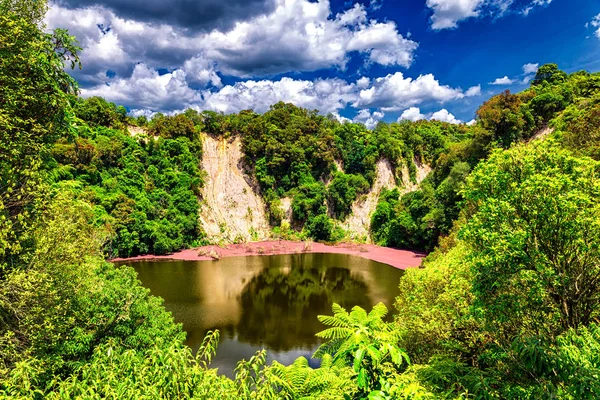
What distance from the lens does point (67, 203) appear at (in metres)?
8.66

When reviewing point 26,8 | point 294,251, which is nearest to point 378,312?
point 26,8

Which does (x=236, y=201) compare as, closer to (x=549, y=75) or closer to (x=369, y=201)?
(x=369, y=201)

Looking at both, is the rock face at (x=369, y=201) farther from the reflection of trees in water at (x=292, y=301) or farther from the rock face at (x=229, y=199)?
the reflection of trees in water at (x=292, y=301)

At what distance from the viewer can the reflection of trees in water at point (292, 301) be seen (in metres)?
18.8

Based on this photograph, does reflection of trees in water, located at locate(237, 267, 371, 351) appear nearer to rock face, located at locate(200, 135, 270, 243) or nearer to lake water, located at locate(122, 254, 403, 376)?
lake water, located at locate(122, 254, 403, 376)

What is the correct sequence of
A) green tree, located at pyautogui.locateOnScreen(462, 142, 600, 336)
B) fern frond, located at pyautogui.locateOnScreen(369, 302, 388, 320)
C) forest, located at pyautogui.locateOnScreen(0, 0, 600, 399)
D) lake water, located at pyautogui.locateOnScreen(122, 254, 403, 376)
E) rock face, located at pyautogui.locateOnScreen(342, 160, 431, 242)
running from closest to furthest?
forest, located at pyautogui.locateOnScreen(0, 0, 600, 399), green tree, located at pyautogui.locateOnScreen(462, 142, 600, 336), fern frond, located at pyautogui.locateOnScreen(369, 302, 388, 320), lake water, located at pyautogui.locateOnScreen(122, 254, 403, 376), rock face, located at pyautogui.locateOnScreen(342, 160, 431, 242)

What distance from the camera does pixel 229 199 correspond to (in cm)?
4756

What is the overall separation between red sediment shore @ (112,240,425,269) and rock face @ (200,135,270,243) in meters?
3.19

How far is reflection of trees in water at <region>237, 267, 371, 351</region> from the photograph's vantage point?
1878 cm

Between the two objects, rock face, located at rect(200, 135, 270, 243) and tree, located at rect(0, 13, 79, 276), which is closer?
tree, located at rect(0, 13, 79, 276)

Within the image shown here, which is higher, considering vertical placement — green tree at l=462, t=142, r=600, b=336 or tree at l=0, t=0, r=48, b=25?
tree at l=0, t=0, r=48, b=25

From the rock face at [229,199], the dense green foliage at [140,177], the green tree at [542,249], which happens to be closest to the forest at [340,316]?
the green tree at [542,249]

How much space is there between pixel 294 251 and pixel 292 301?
15.9 m

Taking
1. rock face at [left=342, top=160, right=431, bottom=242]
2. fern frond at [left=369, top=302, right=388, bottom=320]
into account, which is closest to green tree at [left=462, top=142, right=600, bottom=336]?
fern frond at [left=369, top=302, right=388, bottom=320]
